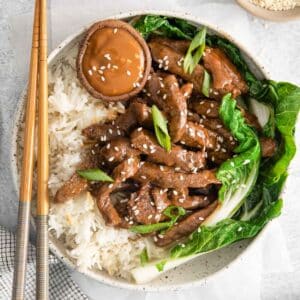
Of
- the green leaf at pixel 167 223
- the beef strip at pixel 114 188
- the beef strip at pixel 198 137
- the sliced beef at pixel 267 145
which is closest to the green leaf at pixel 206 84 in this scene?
the beef strip at pixel 198 137

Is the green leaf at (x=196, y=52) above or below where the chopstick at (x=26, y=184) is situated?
above

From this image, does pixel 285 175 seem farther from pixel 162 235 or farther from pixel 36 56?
pixel 36 56

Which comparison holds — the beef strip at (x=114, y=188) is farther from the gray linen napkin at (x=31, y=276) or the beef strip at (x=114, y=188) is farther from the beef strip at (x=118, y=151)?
the gray linen napkin at (x=31, y=276)

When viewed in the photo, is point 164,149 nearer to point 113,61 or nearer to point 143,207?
point 143,207

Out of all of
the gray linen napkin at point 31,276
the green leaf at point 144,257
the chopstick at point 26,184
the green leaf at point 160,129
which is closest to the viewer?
the chopstick at point 26,184

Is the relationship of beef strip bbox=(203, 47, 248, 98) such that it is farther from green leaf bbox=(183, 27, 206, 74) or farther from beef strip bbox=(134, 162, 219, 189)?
beef strip bbox=(134, 162, 219, 189)

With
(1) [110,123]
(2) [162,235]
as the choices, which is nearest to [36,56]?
(1) [110,123]

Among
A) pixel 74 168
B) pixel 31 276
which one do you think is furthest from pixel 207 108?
pixel 31 276
